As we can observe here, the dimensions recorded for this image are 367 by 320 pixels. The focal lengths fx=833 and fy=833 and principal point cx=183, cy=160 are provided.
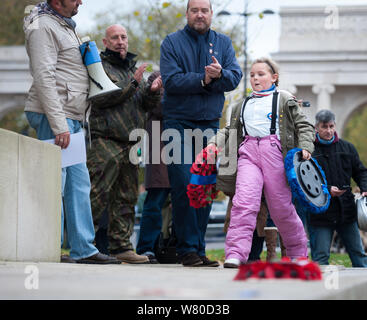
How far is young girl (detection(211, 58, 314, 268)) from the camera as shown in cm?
611

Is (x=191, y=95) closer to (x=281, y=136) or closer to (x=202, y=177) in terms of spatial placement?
(x=202, y=177)

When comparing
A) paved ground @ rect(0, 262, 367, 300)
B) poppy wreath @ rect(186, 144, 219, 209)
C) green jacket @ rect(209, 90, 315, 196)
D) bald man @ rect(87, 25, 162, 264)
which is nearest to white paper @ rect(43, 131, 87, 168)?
bald man @ rect(87, 25, 162, 264)

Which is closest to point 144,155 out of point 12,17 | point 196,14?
point 196,14

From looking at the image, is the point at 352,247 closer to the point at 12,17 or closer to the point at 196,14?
the point at 196,14

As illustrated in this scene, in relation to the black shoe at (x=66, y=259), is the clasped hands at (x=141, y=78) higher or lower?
higher

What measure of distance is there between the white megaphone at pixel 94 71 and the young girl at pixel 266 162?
0.98 metres

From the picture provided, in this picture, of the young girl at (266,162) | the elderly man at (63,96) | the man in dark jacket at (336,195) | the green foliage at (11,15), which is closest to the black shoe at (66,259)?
the elderly man at (63,96)

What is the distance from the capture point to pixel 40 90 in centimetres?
616

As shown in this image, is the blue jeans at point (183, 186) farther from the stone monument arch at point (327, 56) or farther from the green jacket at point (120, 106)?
the stone monument arch at point (327, 56)

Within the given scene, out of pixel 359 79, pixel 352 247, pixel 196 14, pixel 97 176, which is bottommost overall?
pixel 352 247

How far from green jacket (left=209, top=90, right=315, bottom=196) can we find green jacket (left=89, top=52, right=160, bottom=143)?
3.43ft

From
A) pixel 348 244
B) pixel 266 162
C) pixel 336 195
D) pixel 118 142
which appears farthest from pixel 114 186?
pixel 348 244

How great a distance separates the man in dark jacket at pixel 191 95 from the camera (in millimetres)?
6488
